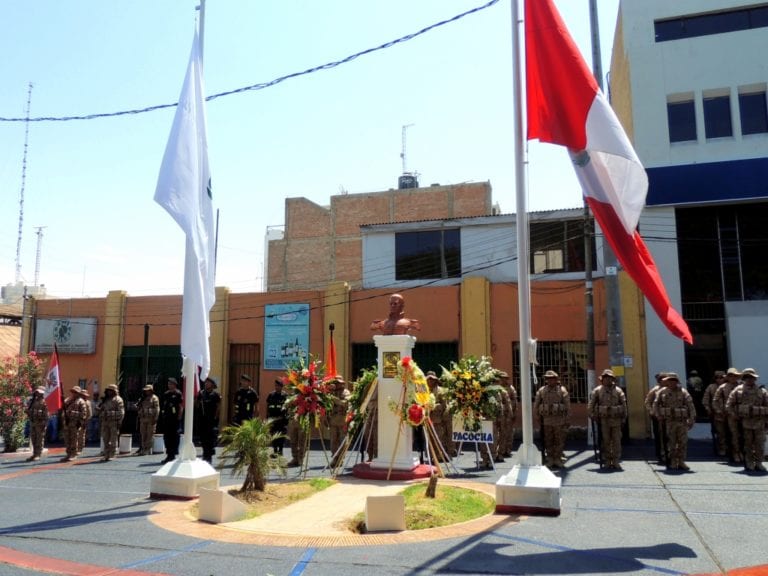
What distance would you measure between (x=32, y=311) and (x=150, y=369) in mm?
5601

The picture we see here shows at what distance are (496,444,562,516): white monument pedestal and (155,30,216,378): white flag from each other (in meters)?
4.29

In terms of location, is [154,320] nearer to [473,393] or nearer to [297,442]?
[297,442]

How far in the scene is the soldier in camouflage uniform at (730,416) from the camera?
12.1 metres

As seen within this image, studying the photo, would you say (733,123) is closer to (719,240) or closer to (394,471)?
(719,240)

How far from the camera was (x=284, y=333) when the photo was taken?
21.1 metres

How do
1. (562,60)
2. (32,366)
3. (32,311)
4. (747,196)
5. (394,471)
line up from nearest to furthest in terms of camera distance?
(562,60)
(394,471)
(747,196)
(32,366)
(32,311)

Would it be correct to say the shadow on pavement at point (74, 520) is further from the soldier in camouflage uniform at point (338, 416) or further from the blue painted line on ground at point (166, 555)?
the soldier in camouflage uniform at point (338, 416)

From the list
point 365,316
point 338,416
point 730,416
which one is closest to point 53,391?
point 338,416

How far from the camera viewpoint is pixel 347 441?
36.5ft

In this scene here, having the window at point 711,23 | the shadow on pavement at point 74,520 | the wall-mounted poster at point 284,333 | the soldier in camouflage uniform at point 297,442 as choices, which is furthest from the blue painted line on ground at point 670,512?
the window at point 711,23

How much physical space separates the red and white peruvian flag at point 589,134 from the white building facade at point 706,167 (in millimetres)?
11938

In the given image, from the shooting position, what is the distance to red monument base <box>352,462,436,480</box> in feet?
33.4

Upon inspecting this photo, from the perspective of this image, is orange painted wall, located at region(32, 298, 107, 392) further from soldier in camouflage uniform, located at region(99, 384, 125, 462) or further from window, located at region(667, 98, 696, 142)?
window, located at region(667, 98, 696, 142)

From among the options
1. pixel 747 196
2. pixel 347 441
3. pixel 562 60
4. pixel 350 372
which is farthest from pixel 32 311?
pixel 747 196
